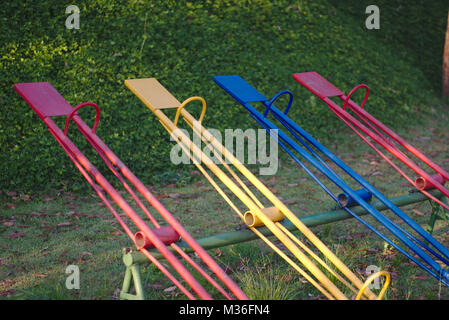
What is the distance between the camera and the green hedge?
556 centimetres

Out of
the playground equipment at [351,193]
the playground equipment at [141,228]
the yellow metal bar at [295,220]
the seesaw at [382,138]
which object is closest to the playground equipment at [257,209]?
the yellow metal bar at [295,220]

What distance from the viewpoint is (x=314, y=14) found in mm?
8742

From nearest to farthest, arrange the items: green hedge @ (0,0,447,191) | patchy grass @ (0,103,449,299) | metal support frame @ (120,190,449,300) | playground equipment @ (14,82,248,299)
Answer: playground equipment @ (14,82,248,299) → metal support frame @ (120,190,449,300) → patchy grass @ (0,103,449,299) → green hedge @ (0,0,447,191)

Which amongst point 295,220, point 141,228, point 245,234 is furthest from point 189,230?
point 141,228

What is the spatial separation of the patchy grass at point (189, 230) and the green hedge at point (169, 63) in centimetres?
50

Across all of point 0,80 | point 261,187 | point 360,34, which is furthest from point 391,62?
point 261,187

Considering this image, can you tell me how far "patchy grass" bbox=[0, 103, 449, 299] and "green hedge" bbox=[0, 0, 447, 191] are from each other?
1.65ft

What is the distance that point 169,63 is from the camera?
6676 millimetres

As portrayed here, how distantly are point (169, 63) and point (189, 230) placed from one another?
2.96m

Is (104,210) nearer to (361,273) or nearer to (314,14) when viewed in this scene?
(361,273)

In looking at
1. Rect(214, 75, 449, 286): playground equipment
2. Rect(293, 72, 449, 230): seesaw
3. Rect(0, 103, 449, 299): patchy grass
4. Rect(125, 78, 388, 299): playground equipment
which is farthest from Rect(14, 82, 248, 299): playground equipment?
Rect(293, 72, 449, 230): seesaw

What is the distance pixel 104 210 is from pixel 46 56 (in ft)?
7.61

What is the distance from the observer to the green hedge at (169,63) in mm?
5559

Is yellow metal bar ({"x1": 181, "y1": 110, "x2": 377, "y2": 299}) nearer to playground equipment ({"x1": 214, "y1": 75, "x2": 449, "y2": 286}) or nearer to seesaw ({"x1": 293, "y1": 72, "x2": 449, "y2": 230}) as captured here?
playground equipment ({"x1": 214, "y1": 75, "x2": 449, "y2": 286})
